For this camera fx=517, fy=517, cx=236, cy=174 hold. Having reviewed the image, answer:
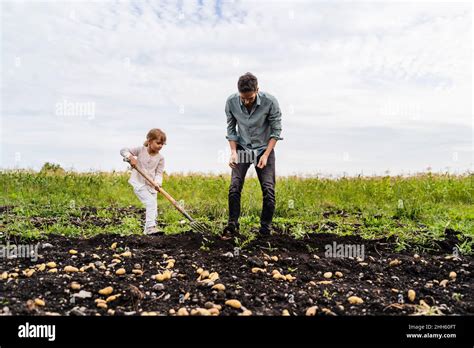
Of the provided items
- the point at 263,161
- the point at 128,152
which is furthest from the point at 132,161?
the point at 263,161

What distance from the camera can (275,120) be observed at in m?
6.09

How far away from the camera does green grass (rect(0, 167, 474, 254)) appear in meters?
6.86

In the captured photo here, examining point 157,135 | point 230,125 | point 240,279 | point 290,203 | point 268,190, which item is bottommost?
point 240,279

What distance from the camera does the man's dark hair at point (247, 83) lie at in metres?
5.79

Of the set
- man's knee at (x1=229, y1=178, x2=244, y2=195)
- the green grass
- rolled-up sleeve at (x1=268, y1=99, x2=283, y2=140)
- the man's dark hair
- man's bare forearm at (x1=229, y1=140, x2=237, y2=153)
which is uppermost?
the man's dark hair

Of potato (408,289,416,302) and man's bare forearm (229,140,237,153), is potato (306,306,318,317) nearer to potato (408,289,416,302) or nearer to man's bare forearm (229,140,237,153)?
potato (408,289,416,302)

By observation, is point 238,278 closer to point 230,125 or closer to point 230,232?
point 230,232

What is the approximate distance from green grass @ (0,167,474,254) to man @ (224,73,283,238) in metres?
0.36

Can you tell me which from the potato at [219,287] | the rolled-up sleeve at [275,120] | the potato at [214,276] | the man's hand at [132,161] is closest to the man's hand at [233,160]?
the rolled-up sleeve at [275,120]

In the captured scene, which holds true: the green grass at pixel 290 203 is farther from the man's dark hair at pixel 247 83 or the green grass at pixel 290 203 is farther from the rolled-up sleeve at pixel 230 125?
the man's dark hair at pixel 247 83

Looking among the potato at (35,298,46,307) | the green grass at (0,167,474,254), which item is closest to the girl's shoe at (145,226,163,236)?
the green grass at (0,167,474,254)

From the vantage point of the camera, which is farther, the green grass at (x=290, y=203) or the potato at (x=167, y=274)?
the green grass at (x=290, y=203)

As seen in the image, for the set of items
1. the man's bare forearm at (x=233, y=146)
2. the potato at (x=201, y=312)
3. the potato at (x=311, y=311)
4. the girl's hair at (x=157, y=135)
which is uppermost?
the girl's hair at (x=157, y=135)

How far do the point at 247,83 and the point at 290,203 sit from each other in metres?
3.34
